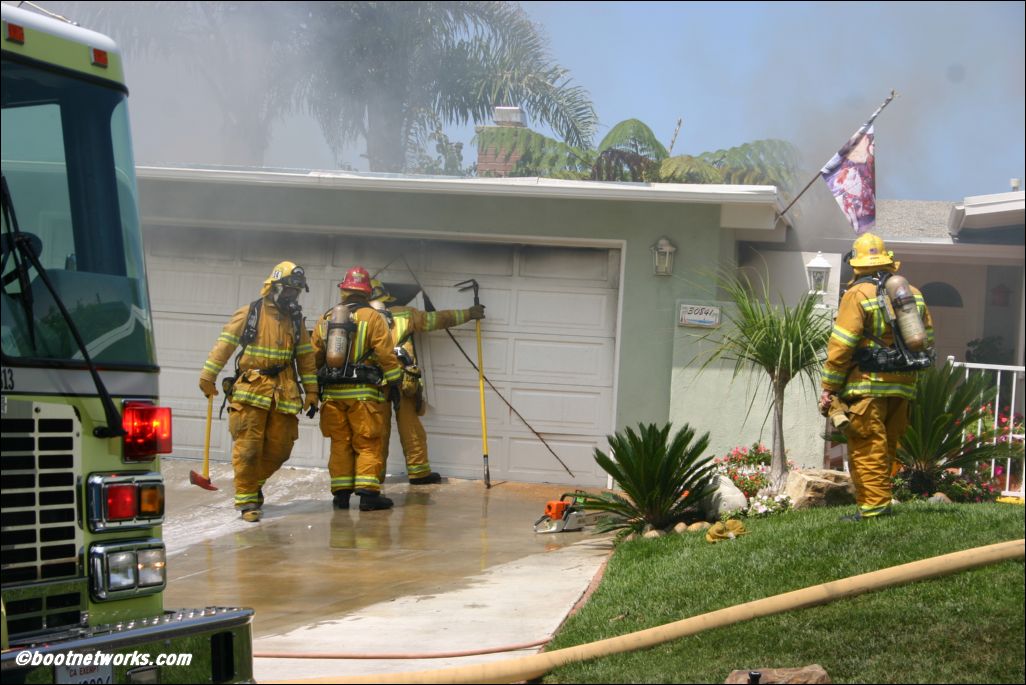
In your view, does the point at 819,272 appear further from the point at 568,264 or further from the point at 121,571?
the point at 121,571

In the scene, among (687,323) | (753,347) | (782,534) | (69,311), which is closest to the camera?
(69,311)

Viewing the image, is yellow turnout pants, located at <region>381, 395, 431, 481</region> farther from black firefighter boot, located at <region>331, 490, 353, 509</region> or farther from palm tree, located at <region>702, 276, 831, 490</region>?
palm tree, located at <region>702, 276, 831, 490</region>

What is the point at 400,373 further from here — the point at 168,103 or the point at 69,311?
the point at 69,311

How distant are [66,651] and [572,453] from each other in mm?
8324

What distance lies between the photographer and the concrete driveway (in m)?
5.61

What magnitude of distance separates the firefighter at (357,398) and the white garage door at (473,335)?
5.98 ft

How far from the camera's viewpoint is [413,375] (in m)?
10.9

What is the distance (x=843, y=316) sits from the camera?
24.3 feet

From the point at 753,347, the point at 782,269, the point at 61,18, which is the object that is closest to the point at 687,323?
the point at 782,269

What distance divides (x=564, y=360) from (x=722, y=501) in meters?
3.60

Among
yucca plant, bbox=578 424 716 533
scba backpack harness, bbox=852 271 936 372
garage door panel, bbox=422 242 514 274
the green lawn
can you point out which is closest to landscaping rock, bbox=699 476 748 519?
yucca plant, bbox=578 424 716 533

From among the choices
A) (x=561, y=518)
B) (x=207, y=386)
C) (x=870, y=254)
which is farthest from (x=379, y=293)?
(x=870, y=254)

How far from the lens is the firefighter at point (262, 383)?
31.1 ft

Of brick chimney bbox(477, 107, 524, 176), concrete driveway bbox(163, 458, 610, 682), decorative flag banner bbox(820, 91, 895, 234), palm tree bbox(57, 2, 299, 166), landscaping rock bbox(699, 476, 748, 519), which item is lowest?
concrete driveway bbox(163, 458, 610, 682)
